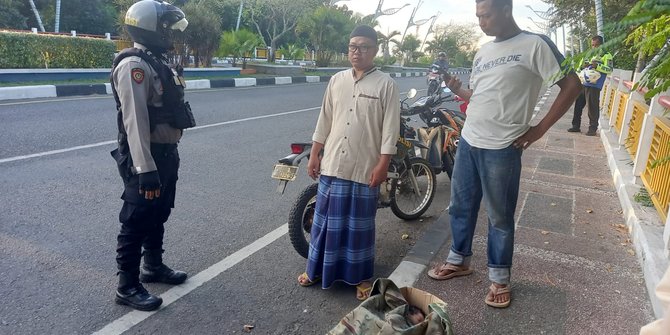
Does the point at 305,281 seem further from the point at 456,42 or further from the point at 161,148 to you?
the point at 456,42

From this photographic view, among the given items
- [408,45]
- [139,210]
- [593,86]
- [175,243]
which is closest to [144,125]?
[139,210]

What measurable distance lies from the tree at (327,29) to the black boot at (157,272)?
28122mm

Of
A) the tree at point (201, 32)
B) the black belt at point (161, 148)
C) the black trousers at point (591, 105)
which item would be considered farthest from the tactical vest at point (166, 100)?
the tree at point (201, 32)

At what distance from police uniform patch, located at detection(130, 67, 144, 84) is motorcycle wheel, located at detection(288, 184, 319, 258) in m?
1.38

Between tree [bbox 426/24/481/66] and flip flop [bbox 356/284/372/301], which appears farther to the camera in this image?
tree [bbox 426/24/481/66]

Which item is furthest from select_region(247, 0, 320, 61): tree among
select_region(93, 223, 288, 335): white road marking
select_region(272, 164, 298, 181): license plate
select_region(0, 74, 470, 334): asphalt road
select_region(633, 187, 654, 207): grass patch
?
select_region(272, 164, 298, 181): license plate

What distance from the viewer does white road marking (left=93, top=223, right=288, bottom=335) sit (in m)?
2.72

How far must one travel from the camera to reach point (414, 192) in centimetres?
455

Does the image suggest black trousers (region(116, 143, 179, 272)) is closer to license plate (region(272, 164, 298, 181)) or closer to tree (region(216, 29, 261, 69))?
license plate (region(272, 164, 298, 181))

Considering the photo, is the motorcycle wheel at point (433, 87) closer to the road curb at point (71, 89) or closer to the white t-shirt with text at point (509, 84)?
the white t-shirt with text at point (509, 84)

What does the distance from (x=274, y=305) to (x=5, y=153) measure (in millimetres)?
4621

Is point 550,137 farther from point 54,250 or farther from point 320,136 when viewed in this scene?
point 54,250

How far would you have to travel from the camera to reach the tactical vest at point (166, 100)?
9.01ft

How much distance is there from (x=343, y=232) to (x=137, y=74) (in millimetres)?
1496
